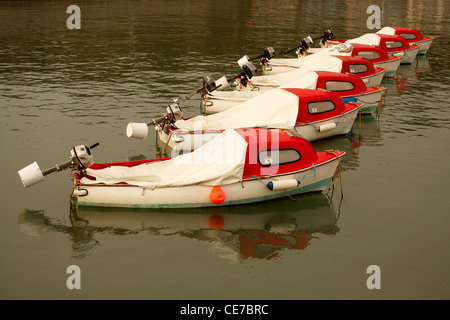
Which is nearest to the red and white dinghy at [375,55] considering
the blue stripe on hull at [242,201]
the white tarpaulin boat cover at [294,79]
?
the white tarpaulin boat cover at [294,79]

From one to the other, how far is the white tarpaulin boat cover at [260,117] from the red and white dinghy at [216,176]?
11.7 ft

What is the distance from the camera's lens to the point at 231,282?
15281 millimetres

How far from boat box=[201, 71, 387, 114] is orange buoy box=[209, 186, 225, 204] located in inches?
386

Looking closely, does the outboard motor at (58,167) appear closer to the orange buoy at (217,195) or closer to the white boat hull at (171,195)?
the white boat hull at (171,195)

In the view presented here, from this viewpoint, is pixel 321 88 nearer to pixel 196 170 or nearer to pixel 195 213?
pixel 196 170

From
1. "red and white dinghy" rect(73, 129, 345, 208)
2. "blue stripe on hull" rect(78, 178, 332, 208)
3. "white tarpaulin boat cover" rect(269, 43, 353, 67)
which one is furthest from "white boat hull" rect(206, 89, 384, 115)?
"blue stripe on hull" rect(78, 178, 332, 208)

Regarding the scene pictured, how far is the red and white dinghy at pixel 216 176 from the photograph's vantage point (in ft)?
58.8

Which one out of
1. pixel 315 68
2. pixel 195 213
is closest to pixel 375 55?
pixel 315 68

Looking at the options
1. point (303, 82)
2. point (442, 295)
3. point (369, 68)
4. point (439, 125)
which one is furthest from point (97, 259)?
point (369, 68)

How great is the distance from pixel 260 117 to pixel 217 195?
6032 mm

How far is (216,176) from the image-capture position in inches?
703

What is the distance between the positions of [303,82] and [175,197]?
11.0 metres

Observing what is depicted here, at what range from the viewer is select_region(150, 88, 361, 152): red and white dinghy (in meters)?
22.8
